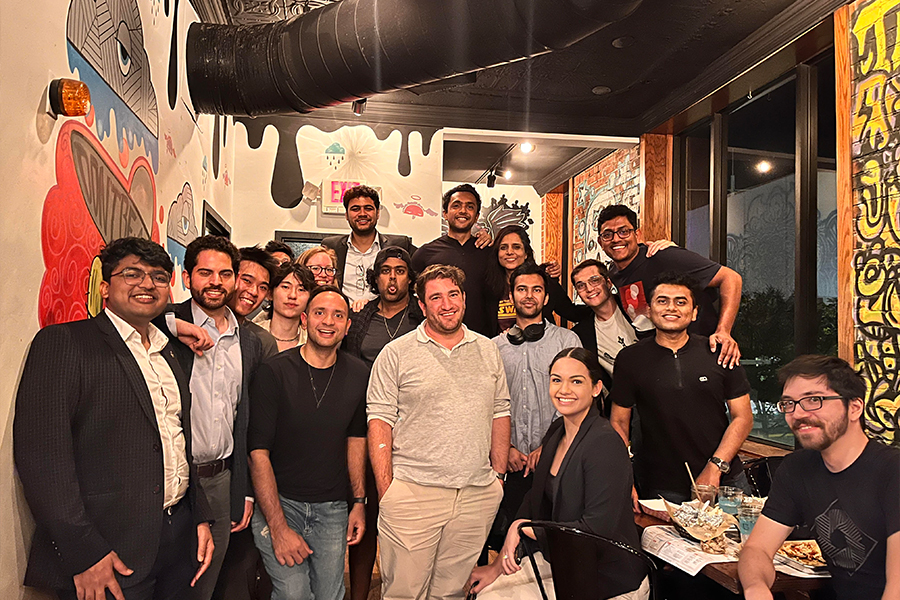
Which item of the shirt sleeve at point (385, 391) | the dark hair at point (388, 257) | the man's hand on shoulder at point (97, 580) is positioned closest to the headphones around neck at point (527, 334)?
the dark hair at point (388, 257)

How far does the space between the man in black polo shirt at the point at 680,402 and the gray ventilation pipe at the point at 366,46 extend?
1.18m

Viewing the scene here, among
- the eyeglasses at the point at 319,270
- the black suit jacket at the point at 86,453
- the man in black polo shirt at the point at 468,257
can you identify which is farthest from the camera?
the man in black polo shirt at the point at 468,257

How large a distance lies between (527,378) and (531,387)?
0.15ft

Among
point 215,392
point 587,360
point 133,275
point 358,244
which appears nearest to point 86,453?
point 133,275

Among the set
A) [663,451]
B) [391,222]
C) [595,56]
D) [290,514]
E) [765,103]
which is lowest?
[290,514]

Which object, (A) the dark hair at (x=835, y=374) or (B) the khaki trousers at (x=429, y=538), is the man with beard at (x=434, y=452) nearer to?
(B) the khaki trousers at (x=429, y=538)

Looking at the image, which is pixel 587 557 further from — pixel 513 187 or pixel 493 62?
pixel 513 187

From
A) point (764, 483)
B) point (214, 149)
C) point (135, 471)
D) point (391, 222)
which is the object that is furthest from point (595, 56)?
point (135, 471)

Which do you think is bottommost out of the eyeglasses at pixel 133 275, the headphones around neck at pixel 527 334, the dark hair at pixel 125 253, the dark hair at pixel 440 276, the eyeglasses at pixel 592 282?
the headphones around neck at pixel 527 334

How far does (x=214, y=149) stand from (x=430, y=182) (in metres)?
1.97

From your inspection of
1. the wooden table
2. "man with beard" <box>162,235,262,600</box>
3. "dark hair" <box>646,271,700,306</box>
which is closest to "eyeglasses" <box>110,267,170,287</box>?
"man with beard" <box>162,235,262,600</box>

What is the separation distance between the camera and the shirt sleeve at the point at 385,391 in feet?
9.02

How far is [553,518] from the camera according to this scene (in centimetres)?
236

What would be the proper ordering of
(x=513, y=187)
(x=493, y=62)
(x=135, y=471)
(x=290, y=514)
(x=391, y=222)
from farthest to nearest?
(x=513, y=187), (x=391, y=222), (x=493, y=62), (x=290, y=514), (x=135, y=471)
